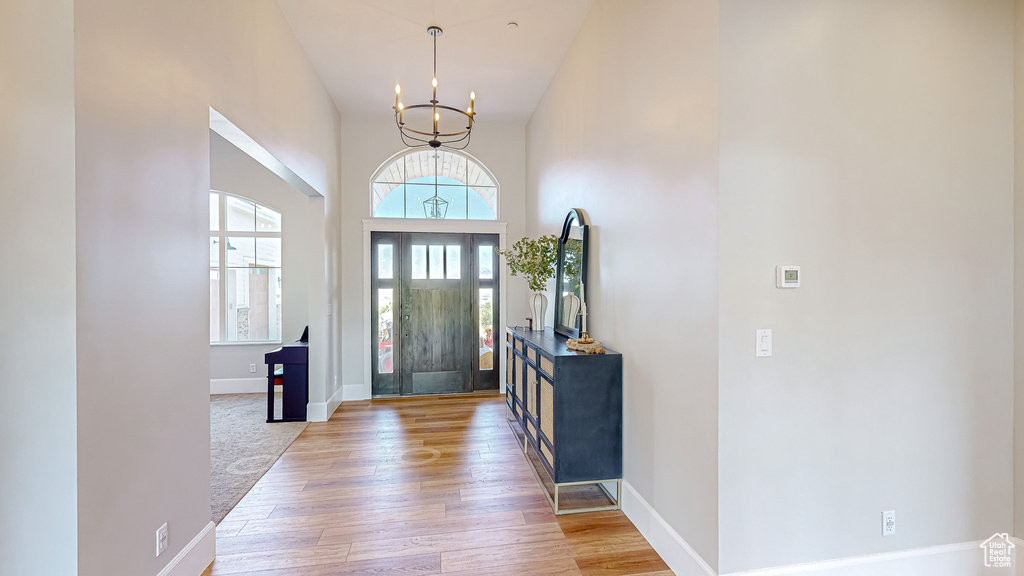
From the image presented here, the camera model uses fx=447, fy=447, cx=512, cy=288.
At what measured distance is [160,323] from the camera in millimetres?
1928

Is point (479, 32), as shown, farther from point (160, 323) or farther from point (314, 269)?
point (160, 323)

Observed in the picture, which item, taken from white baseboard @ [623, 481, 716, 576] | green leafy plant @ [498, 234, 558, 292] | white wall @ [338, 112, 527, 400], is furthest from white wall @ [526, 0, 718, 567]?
white wall @ [338, 112, 527, 400]

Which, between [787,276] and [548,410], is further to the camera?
[548,410]

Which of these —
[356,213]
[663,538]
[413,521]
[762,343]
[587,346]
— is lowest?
[413,521]

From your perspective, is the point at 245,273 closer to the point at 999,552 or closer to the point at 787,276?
the point at 787,276

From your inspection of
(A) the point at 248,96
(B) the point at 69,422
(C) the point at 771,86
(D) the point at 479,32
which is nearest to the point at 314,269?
(A) the point at 248,96

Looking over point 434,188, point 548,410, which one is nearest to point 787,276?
point 548,410

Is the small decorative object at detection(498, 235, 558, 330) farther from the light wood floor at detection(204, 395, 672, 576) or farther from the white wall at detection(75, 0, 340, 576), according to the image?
the white wall at detection(75, 0, 340, 576)

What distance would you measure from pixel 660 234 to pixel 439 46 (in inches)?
107

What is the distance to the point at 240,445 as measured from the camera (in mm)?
3910

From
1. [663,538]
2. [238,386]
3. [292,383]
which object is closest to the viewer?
[663,538]

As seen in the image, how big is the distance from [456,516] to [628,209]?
2129mm

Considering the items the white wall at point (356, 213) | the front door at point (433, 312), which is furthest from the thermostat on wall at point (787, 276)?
the white wall at point (356, 213)

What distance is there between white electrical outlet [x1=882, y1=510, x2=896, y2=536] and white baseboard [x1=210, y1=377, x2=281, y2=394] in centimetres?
597
